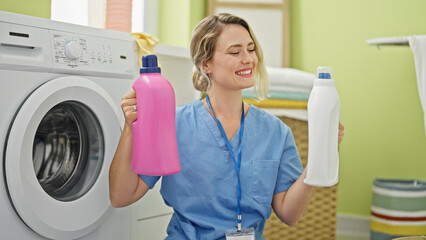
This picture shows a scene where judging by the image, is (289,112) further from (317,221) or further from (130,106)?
(130,106)

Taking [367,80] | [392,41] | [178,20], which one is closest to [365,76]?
[367,80]

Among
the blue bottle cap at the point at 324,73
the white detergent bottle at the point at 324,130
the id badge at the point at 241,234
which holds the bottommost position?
the id badge at the point at 241,234

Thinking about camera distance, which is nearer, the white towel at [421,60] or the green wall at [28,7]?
the green wall at [28,7]

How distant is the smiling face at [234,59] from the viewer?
139 centimetres

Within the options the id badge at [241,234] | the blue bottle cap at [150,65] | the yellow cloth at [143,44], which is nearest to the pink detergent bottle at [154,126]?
the blue bottle cap at [150,65]

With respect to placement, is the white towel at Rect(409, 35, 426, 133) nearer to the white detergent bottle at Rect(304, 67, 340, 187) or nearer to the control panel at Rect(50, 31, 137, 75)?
the white detergent bottle at Rect(304, 67, 340, 187)

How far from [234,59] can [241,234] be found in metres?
0.49

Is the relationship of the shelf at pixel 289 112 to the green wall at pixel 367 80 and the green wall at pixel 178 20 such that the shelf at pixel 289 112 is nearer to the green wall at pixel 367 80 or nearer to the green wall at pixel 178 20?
the green wall at pixel 367 80

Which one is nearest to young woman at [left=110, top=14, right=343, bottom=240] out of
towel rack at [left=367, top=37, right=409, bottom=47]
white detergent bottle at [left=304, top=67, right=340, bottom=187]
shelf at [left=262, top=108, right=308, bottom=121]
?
white detergent bottle at [left=304, top=67, right=340, bottom=187]

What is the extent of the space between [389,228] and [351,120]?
2.45ft

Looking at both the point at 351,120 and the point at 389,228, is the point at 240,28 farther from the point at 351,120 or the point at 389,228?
the point at 351,120

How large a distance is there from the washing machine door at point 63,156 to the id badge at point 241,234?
1.53 ft

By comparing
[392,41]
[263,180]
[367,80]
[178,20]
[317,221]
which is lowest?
[317,221]

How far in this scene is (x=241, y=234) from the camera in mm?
1349
